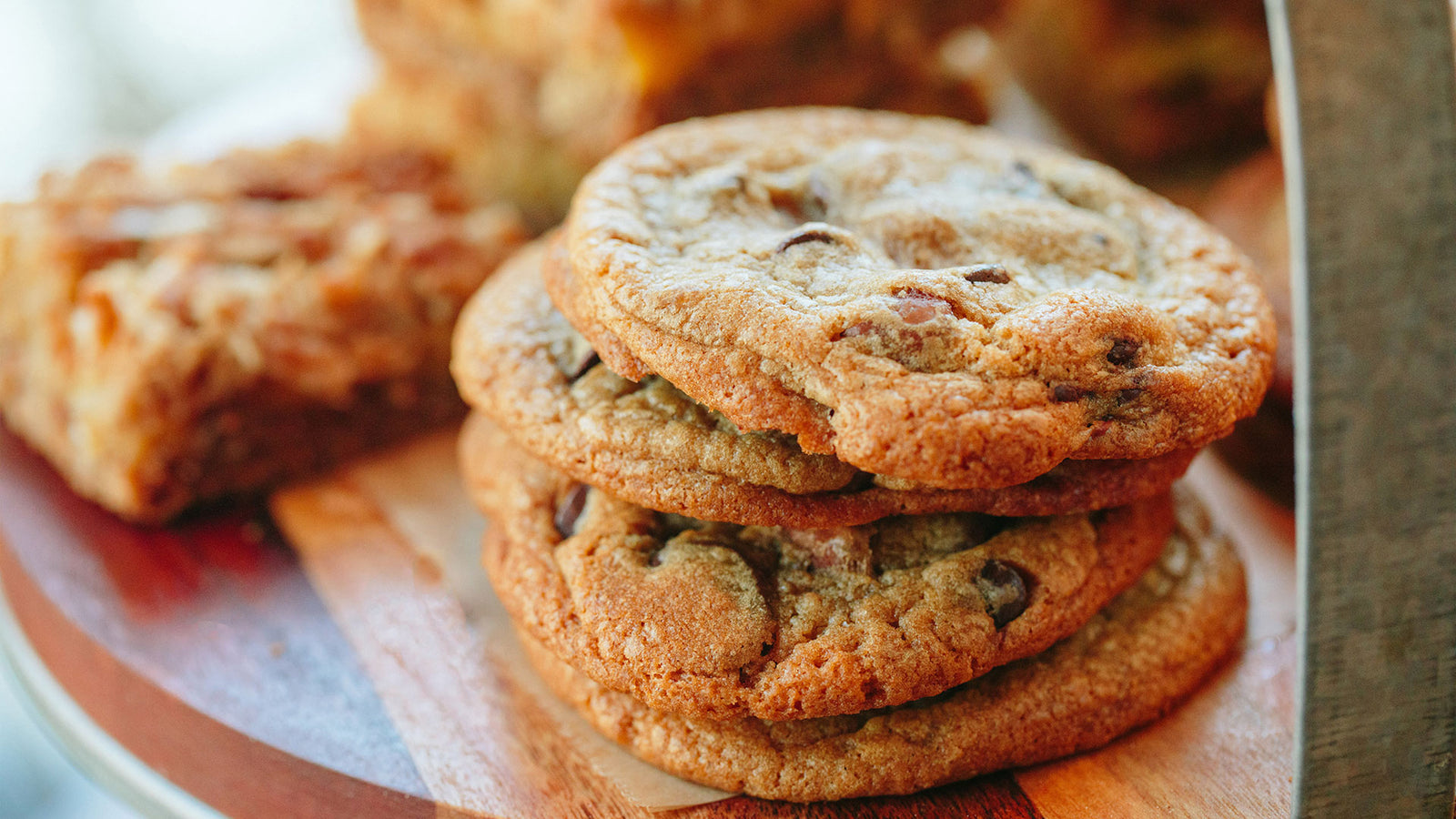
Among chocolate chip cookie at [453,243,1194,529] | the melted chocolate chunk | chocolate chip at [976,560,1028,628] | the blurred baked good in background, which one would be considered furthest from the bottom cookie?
the blurred baked good in background

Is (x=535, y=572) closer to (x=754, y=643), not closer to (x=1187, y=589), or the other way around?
(x=754, y=643)

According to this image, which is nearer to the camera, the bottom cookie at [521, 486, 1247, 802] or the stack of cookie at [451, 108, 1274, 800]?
the stack of cookie at [451, 108, 1274, 800]

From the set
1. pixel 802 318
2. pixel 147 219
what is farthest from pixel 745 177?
pixel 147 219

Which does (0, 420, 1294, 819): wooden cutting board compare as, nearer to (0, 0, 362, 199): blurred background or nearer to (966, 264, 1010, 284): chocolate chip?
(966, 264, 1010, 284): chocolate chip

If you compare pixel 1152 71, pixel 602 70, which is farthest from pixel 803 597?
pixel 1152 71

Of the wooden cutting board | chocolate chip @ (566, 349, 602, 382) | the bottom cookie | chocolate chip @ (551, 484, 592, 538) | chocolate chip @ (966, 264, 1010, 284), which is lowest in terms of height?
the wooden cutting board

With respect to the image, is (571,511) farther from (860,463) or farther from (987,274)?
(987,274)

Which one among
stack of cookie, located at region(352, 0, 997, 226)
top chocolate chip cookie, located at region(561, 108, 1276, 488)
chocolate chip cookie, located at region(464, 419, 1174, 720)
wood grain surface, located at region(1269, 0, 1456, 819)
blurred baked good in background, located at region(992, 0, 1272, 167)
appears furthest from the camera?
blurred baked good in background, located at region(992, 0, 1272, 167)

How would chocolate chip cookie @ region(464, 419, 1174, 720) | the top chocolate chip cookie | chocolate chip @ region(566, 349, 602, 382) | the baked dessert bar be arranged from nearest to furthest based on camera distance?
the top chocolate chip cookie → chocolate chip cookie @ region(464, 419, 1174, 720) → chocolate chip @ region(566, 349, 602, 382) → the baked dessert bar
